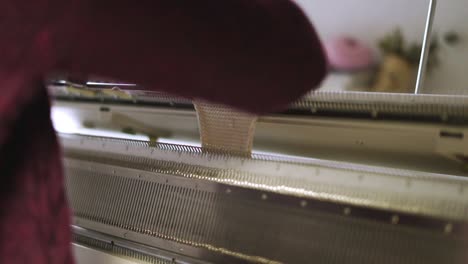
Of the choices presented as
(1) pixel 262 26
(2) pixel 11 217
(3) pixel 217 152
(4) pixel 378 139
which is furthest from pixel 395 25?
(2) pixel 11 217

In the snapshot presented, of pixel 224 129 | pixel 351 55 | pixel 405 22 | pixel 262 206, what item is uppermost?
pixel 405 22

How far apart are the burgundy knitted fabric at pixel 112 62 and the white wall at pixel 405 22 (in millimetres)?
1171

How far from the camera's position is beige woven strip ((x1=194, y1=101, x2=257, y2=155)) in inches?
19.9

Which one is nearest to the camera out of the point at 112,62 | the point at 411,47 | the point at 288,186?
the point at 112,62

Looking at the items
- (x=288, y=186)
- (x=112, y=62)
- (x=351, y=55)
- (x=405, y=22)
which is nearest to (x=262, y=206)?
(x=288, y=186)

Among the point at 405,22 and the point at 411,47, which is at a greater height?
the point at 405,22

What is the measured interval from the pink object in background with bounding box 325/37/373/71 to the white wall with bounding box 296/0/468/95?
82 mm

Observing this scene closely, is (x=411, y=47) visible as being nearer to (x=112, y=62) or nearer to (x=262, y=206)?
(x=262, y=206)

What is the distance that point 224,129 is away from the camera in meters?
0.54

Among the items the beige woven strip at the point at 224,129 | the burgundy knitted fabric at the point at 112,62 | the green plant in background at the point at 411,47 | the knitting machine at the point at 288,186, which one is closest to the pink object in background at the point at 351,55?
the green plant in background at the point at 411,47

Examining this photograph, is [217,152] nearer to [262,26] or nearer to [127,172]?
[127,172]

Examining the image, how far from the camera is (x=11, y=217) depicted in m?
0.25

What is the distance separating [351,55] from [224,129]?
1.30 m

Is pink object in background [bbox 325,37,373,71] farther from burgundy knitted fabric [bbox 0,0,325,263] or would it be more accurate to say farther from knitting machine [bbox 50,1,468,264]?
burgundy knitted fabric [bbox 0,0,325,263]
